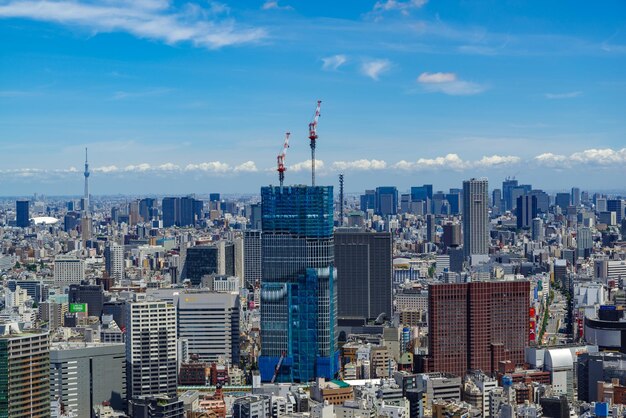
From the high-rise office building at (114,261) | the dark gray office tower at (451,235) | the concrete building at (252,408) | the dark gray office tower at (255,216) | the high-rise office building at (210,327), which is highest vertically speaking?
the dark gray office tower at (255,216)

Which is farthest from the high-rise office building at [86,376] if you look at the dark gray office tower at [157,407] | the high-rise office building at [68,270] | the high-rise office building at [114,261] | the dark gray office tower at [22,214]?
the dark gray office tower at [22,214]

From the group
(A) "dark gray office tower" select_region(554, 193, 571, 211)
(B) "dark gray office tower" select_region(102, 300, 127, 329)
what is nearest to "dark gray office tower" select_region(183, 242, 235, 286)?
(B) "dark gray office tower" select_region(102, 300, 127, 329)

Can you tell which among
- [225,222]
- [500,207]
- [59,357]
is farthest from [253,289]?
[500,207]

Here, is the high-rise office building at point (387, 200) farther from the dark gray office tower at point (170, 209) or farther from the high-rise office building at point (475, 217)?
the dark gray office tower at point (170, 209)

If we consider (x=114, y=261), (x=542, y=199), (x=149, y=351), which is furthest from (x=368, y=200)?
(x=149, y=351)

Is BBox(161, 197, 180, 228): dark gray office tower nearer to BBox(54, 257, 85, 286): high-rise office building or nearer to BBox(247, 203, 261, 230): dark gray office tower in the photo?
BBox(247, 203, 261, 230): dark gray office tower

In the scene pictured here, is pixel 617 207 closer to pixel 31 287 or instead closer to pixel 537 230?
pixel 537 230

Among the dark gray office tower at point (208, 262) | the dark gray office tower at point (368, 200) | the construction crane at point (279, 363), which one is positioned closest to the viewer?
the construction crane at point (279, 363)
